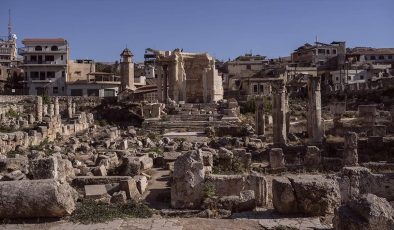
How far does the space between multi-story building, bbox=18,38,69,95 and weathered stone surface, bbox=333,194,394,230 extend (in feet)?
210

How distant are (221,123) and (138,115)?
45.1 feet

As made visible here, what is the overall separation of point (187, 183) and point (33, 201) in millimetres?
3421

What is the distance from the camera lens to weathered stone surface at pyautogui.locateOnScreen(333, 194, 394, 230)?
279 inches

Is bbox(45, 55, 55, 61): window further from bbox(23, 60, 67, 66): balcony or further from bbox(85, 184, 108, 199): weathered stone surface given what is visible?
bbox(85, 184, 108, 199): weathered stone surface

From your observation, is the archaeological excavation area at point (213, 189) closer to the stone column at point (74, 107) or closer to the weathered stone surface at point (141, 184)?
the weathered stone surface at point (141, 184)

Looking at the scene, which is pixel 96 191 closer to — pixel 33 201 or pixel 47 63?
pixel 33 201

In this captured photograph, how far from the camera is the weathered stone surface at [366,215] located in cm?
709

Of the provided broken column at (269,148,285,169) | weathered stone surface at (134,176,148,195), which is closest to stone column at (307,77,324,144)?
broken column at (269,148,285,169)

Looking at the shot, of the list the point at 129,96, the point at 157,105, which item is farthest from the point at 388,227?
the point at 129,96

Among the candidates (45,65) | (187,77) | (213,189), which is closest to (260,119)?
(213,189)

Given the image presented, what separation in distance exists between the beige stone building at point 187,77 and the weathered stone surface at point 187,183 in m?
38.6

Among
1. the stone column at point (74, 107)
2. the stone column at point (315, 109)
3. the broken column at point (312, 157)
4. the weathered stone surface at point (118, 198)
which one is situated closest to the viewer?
the weathered stone surface at point (118, 198)

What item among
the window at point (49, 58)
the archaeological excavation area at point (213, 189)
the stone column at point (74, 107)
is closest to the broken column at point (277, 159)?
the archaeological excavation area at point (213, 189)

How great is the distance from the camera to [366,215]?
23.5 feet
